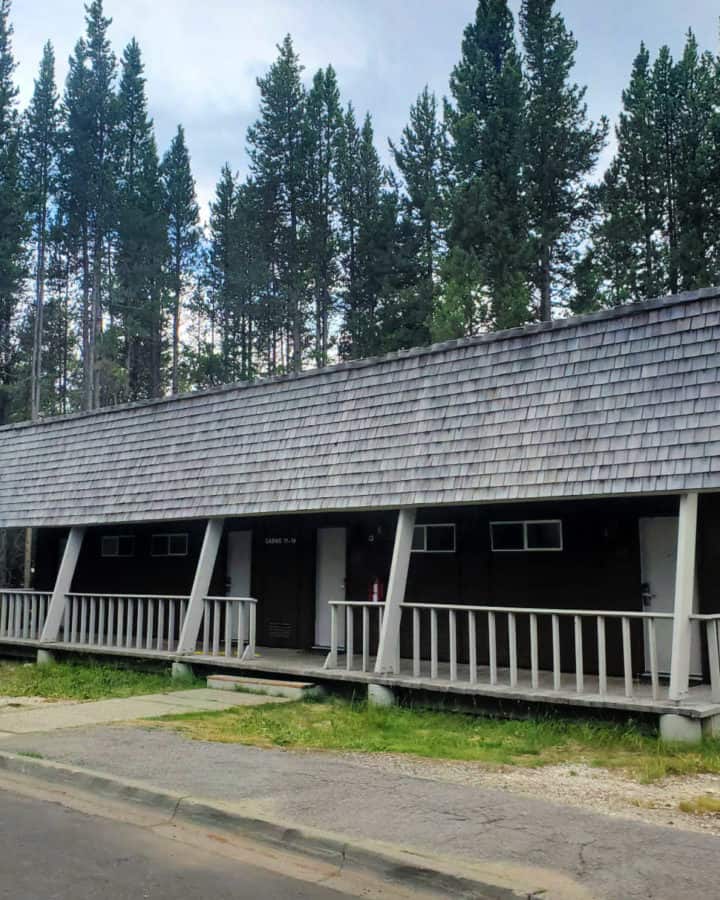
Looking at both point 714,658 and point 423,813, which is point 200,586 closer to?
point 714,658

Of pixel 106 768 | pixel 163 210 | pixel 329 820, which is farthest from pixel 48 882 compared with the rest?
pixel 163 210

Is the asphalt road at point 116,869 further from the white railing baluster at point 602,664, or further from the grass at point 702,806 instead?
the white railing baluster at point 602,664

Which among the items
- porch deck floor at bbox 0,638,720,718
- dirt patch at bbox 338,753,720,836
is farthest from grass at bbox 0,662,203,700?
dirt patch at bbox 338,753,720,836

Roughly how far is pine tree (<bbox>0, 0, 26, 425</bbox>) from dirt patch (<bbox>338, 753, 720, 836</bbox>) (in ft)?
105

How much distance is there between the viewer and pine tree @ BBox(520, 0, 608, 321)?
2820 centimetres

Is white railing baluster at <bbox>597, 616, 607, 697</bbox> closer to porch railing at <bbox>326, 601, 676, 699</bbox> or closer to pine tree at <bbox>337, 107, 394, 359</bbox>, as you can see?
porch railing at <bbox>326, 601, 676, 699</bbox>

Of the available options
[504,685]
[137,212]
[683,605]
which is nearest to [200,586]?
[504,685]

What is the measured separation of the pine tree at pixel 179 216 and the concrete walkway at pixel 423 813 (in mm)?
33835

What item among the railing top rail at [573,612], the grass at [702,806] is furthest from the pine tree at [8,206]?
the grass at [702,806]

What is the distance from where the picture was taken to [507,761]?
797 cm

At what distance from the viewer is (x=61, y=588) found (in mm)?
15742

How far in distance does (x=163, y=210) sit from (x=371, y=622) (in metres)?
30.0

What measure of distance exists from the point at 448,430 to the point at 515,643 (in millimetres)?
2748

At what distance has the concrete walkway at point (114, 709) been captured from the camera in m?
9.74
